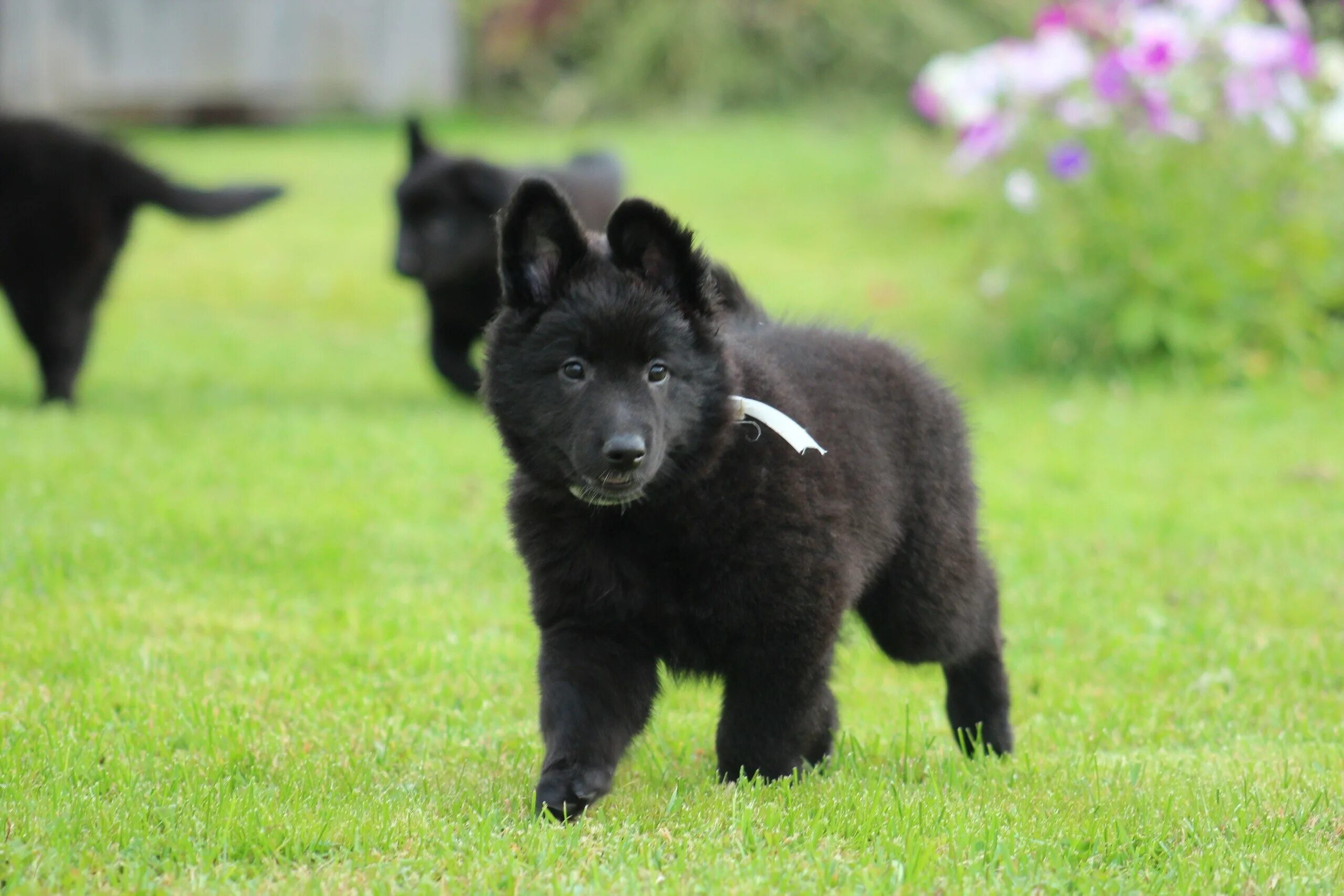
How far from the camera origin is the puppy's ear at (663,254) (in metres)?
3.38

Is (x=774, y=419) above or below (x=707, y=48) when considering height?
above

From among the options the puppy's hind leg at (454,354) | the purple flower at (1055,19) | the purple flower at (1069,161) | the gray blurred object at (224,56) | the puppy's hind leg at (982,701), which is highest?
the puppy's hind leg at (982,701)

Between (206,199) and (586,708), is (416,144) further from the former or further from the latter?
(586,708)

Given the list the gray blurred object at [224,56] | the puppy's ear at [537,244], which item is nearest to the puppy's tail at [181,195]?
the puppy's ear at [537,244]

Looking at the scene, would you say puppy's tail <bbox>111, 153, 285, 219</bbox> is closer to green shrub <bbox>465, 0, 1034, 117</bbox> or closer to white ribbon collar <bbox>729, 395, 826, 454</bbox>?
white ribbon collar <bbox>729, 395, 826, 454</bbox>

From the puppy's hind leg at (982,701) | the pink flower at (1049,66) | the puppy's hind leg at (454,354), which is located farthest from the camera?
the pink flower at (1049,66)

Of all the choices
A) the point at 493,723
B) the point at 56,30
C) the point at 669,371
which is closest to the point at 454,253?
the point at 493,723

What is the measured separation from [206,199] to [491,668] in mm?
4368

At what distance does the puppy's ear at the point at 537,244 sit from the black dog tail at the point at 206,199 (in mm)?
5029

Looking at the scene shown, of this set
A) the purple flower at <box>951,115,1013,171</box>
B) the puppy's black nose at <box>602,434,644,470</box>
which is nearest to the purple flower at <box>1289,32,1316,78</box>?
the purple flower at <box>951,115,1013,171</box>

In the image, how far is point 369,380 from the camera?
9516 mm

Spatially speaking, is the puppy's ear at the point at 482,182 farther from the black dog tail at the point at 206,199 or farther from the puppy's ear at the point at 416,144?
the black dog tail at the point at 206,199

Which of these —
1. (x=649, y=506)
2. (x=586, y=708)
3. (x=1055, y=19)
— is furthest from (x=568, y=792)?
(x=1055, y=19)

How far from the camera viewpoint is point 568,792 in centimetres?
326
